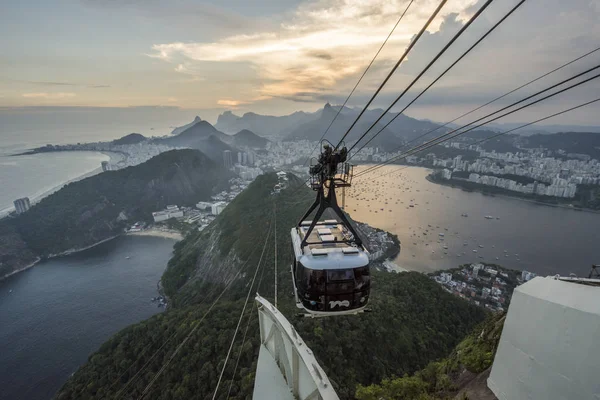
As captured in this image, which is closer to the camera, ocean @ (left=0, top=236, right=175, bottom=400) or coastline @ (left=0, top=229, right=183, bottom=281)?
Result: ocean @ (left=0, top=236, right=175, bottom=400)

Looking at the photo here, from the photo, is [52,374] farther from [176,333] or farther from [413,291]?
[413,291]

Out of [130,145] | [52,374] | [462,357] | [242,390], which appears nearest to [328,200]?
[462,357]

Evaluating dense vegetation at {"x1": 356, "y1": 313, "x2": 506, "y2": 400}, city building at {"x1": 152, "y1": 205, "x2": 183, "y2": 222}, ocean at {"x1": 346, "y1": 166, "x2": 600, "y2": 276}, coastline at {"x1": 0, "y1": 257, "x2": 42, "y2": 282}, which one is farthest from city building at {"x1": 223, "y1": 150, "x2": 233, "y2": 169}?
dense vegetation at {"x1": 356, "y1": 313, "x2": 506, "y2": 400}

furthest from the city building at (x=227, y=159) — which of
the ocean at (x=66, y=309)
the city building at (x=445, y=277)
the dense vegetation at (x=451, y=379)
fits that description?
the dense vegetation at (x=451, y=379)

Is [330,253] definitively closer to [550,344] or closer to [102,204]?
[550,344]

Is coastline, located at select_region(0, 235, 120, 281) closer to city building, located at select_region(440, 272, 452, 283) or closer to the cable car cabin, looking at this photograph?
the cable car cabin

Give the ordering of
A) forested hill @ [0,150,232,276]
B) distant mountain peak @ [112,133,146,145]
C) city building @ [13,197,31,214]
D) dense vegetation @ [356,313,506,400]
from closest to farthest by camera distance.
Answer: dense vegetation @ [356,313,506,400], forested hill @ [0,150,232,276], city building @ [13,197,31,214], distant mountain peak @ [112,133,146,145]

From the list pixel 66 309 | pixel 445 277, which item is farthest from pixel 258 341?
pixel 66 309
